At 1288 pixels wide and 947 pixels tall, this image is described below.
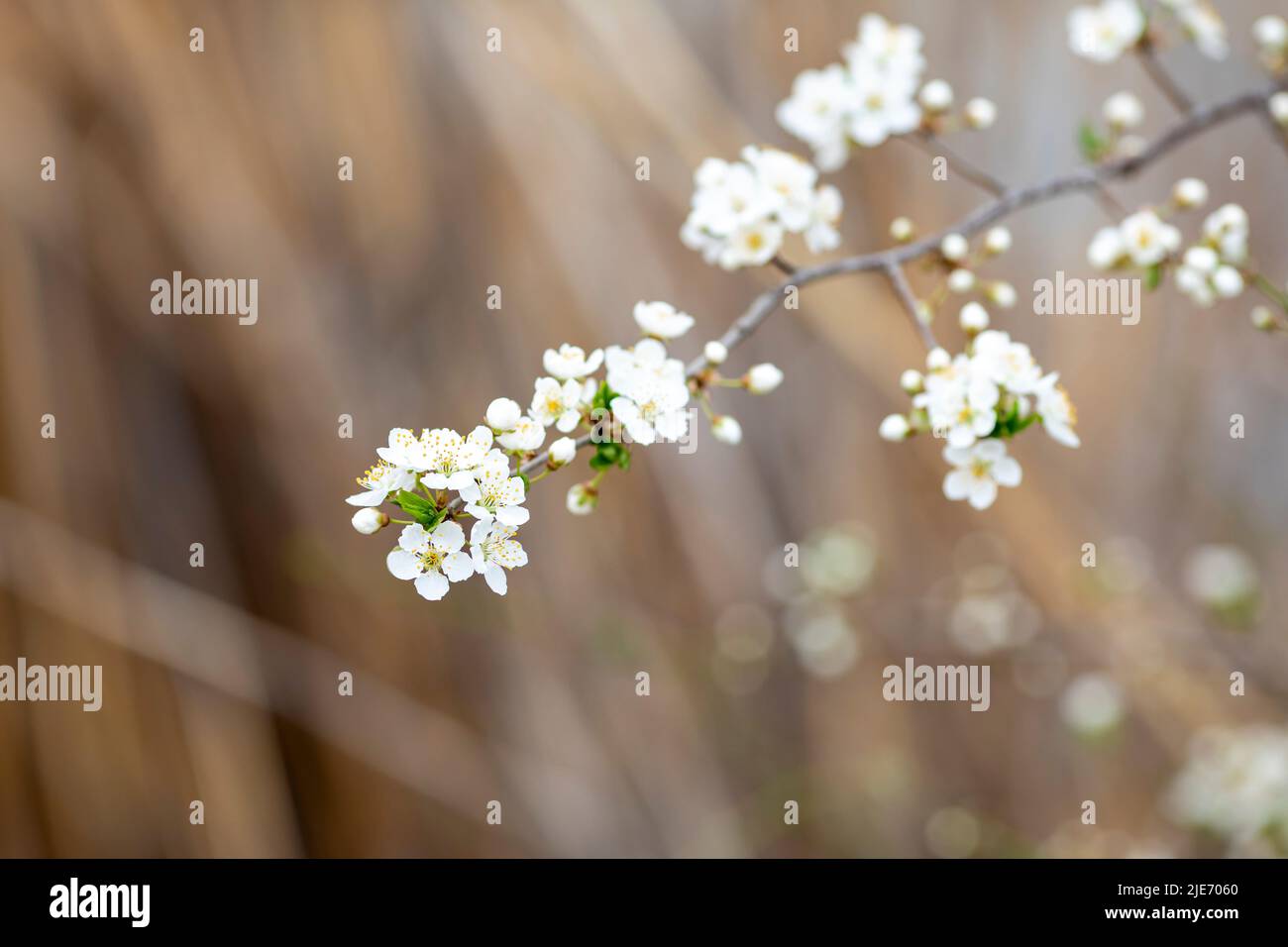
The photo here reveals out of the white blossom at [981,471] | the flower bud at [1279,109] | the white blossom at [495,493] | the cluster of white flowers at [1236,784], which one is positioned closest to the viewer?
the white blossom at [495,493]

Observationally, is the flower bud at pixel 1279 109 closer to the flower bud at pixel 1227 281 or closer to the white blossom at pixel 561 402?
the flower bud at pixel 1227 281


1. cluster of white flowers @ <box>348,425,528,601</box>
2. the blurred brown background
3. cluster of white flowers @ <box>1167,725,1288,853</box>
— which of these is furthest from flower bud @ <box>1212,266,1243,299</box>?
cluster of white flowers @ <box>1167,725,1288,853</box>

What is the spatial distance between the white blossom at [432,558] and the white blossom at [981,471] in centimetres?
28

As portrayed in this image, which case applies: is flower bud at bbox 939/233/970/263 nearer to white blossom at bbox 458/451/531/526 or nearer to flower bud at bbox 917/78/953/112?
flower bud at bbox 917/78/953/112

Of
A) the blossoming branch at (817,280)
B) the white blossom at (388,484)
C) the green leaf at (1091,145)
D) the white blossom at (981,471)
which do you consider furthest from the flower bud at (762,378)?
the green leaf at (1091,145)

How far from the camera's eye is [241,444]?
128cm

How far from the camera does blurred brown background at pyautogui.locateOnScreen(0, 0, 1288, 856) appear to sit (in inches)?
46.2

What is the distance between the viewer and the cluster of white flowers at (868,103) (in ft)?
2.20

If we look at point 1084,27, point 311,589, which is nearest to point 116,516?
point 311,589

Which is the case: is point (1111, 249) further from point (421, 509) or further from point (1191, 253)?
point (421, 509)

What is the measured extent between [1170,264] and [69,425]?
1.21 m

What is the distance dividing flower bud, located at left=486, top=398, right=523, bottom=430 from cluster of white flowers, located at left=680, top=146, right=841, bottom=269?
204 millimetres

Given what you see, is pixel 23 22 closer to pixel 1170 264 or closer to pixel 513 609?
pixel 513 609

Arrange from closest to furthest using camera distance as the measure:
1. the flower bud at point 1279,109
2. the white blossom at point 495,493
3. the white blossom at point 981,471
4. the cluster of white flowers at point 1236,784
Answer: the white blossom at point 495,493, the white blossom at point 981,471, the flower bud at point 1279,109, the cluster of white flowers at point 1236,784
